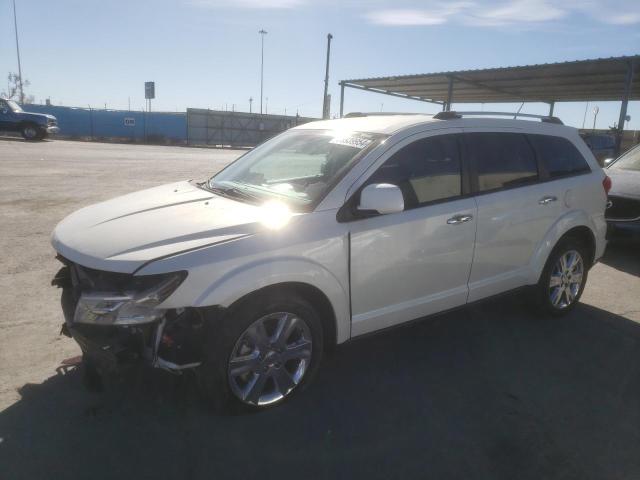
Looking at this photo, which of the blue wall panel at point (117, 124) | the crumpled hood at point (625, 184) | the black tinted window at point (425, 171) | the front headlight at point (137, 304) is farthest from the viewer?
the blue wall panel at point (117, 124)

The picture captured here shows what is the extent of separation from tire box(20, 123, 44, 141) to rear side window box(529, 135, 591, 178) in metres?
27.9

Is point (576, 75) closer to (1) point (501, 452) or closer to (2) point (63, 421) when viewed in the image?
(1) point (501, 452)

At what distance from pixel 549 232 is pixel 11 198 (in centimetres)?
874

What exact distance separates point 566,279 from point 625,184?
10.9 feet

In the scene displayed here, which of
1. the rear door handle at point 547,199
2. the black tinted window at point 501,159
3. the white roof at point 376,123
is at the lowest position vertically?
the rear door handle at point 547,199

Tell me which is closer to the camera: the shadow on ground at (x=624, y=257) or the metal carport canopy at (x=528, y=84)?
the shadow on ground at (x=624, y=257)

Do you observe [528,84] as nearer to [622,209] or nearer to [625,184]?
[625,184]

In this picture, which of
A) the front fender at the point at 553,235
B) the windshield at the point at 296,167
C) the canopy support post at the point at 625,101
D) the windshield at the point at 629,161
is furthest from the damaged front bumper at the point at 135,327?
the canopy support post at the point at 625,101

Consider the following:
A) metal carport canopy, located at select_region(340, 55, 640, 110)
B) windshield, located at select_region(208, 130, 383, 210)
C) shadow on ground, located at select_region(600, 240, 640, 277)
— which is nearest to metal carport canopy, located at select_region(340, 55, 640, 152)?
metal carport canopy, located at select_region(340, 55, 640, 110)

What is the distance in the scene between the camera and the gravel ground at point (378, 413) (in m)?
2.58

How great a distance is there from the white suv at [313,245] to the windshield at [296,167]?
16 millimetres

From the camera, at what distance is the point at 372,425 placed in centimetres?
293

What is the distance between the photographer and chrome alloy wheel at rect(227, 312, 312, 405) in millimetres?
2844

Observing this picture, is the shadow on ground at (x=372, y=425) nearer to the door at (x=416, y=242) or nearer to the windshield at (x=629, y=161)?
the door at (x=416, y=242)
